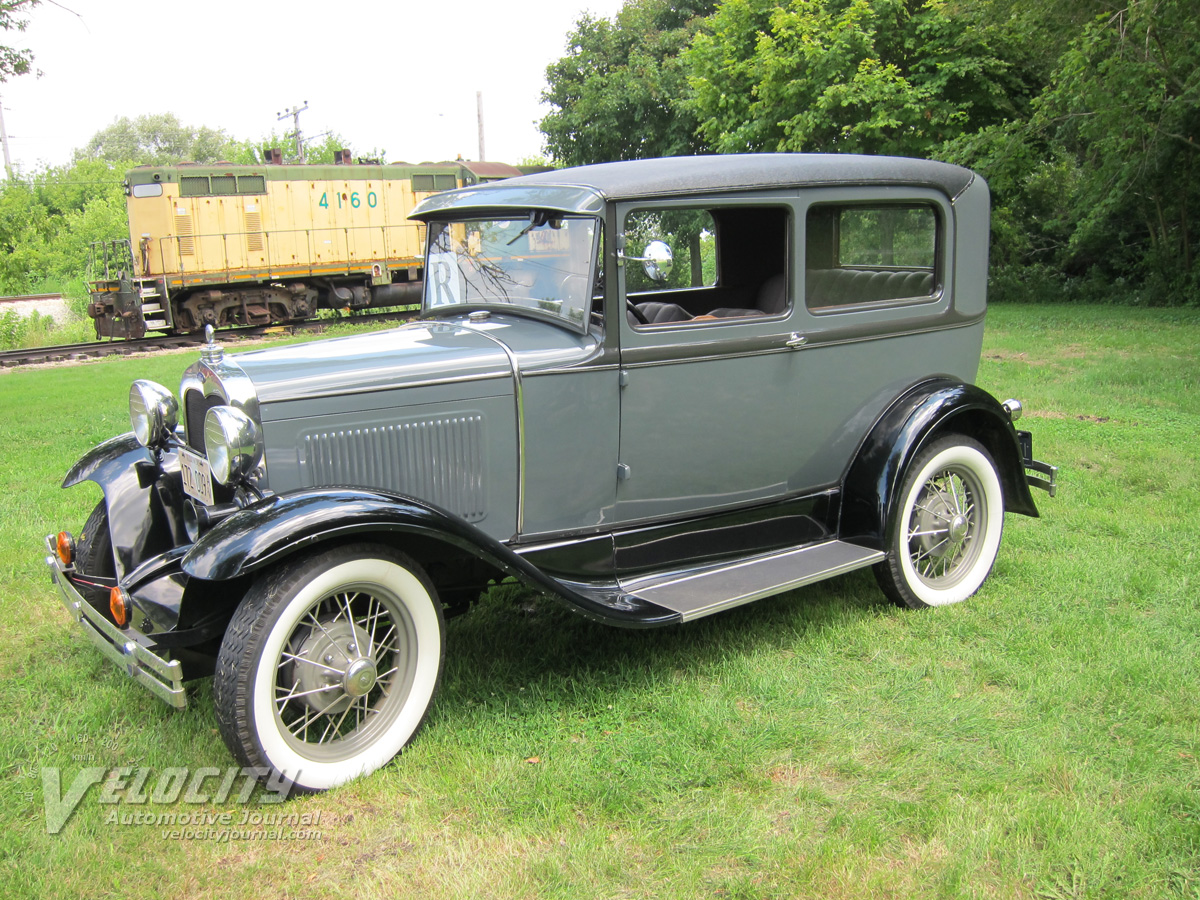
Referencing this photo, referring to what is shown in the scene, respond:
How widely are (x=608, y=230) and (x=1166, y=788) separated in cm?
277

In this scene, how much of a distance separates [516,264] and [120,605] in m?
2.08

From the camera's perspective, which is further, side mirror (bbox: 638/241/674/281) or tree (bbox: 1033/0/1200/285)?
tree (bbox: 1033/0/1200/285)

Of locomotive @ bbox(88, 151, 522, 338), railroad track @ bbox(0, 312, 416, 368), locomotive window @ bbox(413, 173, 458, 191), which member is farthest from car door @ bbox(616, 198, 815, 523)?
locomotive window @ bbox(413, 173, 458, 191)

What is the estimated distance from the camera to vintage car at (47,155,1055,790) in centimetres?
308

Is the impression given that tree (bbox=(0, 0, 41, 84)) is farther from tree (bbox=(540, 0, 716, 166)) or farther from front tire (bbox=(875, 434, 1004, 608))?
tree (bbox=(540, 0, 716, 166))

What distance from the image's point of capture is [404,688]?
10.6 ft

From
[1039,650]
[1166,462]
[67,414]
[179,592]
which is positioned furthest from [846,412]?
[67,414]

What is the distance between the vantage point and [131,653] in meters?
2.99

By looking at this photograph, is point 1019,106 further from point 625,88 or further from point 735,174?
point 735,174

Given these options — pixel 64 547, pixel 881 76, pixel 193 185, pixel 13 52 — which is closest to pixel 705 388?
pixel 64 547

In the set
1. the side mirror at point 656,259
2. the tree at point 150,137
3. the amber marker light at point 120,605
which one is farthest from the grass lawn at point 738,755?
the tree at point 150,137

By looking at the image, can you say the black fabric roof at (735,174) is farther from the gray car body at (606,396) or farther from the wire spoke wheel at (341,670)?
the wire spoke wheel at (341,670)

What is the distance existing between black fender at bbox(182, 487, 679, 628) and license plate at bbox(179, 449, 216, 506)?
36cm

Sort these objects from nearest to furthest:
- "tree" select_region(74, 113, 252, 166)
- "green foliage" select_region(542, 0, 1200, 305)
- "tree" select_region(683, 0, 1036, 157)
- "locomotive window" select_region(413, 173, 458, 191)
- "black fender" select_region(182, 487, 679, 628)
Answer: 1. "black fender" select_region(182, 487, 679, 628)
2. "green foliage" select_region(542, 0, 1200, 305)
3. "tree" select_region(683, 0, 1036, 157)
4. "locomotive window" select_region(413, 173, 458, 191)
5. "tree" select_region(74, 113, 252, 166)
